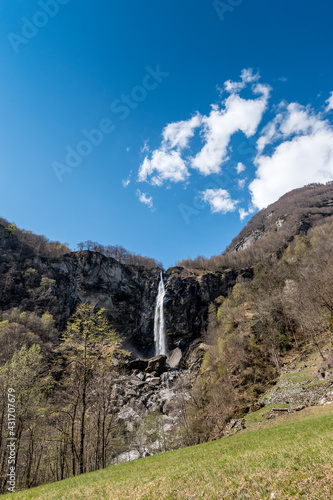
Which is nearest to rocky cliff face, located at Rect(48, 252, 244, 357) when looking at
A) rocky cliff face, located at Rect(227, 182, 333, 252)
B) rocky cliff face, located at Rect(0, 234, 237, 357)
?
rocky cliff face, located at Rect(0, 234, 237, 357)

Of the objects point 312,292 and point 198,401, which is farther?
point 312,292

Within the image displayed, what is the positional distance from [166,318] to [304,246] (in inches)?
2145

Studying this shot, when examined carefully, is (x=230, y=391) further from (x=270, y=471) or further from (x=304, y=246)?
(x=304, y=246)

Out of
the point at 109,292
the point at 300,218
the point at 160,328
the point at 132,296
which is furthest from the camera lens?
the point at 300,218

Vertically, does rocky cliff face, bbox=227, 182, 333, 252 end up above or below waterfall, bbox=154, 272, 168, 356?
above

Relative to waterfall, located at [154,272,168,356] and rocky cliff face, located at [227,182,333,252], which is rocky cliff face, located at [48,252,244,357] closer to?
waterfall, located at [154,272,168,356]

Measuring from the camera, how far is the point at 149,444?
32625 mm

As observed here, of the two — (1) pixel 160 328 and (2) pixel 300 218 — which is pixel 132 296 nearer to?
(1) pixel 160 328

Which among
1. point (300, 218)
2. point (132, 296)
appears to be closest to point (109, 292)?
point (132, 296)

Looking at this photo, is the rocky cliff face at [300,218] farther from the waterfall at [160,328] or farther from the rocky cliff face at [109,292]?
the waterfall at [160,328]

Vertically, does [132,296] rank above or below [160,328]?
above

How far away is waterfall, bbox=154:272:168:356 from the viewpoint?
78.8 meters

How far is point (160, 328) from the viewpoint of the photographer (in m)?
83.2

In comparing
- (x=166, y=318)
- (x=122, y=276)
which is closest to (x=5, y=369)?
(x=166, y=318)
